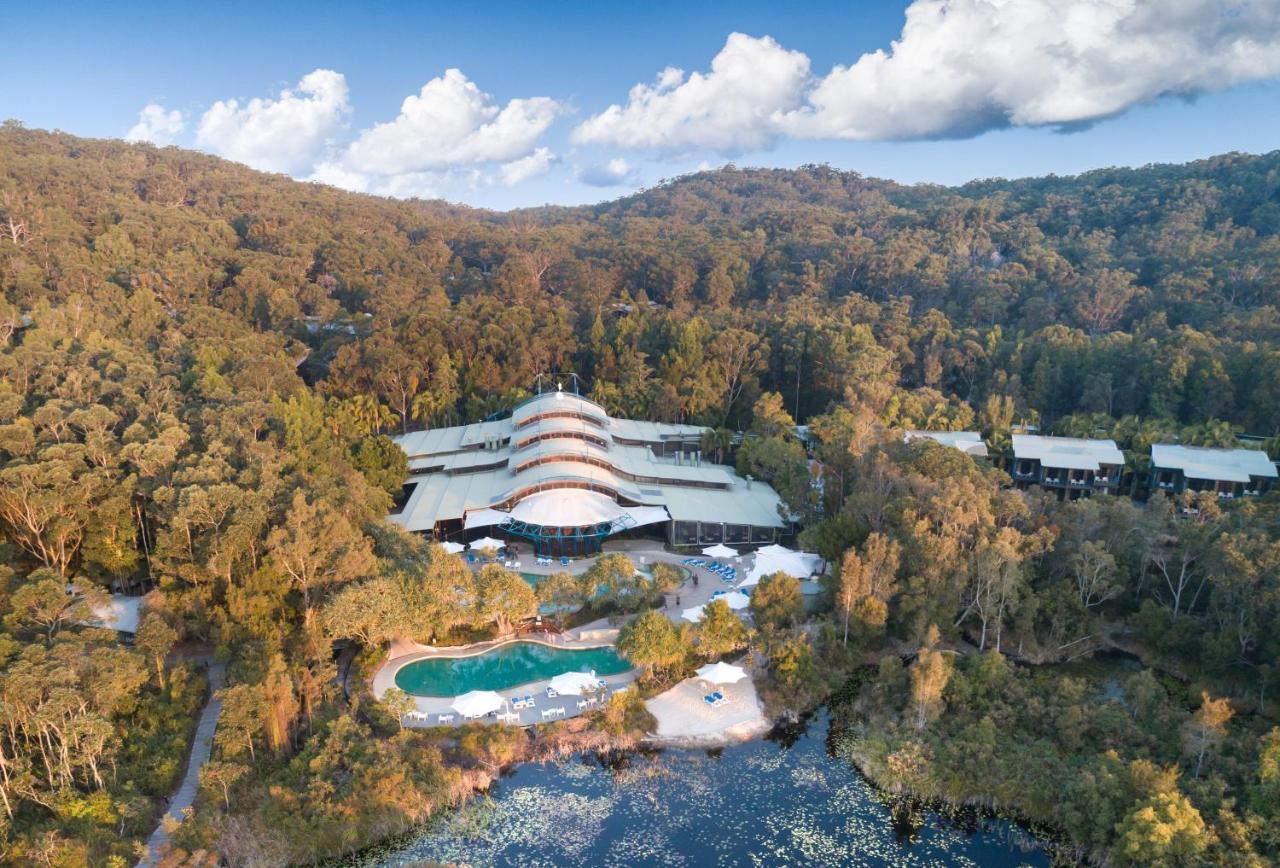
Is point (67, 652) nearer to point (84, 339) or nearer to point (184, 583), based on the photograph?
point (184, 583)

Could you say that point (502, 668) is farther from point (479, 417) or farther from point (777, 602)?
point (479, 417)

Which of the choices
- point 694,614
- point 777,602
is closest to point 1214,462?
point 777,602

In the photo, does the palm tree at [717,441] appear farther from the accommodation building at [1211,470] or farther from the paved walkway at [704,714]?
the paved walkway at [704,714]

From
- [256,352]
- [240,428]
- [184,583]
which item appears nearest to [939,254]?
[256,352]

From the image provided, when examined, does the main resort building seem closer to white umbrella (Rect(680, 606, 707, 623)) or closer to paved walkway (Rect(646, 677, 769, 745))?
white umbrella (Rect(680, 606, 707, 623))

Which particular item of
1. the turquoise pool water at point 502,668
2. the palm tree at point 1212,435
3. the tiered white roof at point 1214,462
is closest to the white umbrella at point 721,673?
the turquoise pool water at point 502,668


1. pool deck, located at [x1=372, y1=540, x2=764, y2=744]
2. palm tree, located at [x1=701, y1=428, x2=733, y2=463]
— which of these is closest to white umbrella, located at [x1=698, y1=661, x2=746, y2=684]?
pool deck, located at [x1=372, y1=540, x2=764, y2=744]
